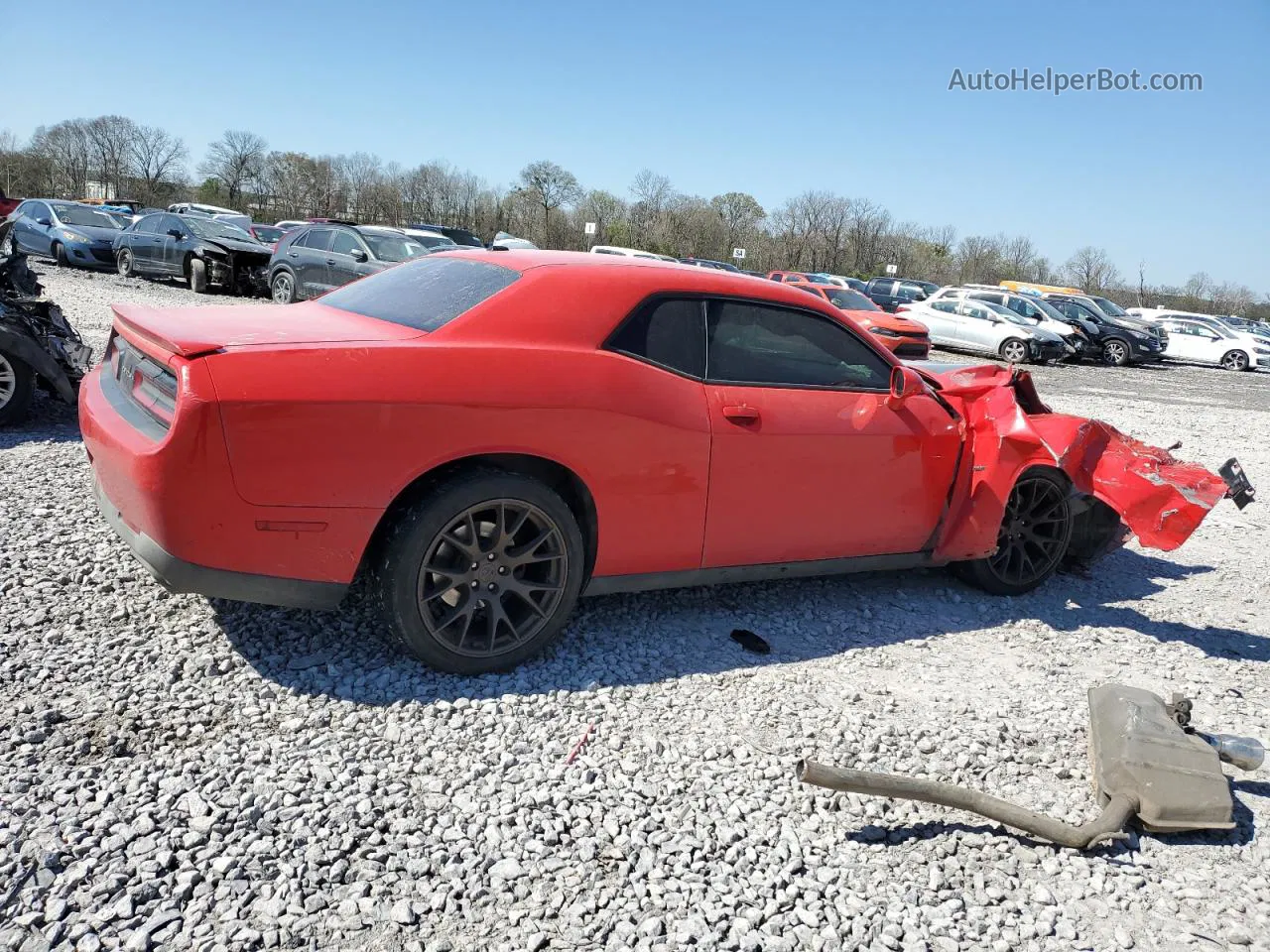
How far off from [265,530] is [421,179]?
59.8m

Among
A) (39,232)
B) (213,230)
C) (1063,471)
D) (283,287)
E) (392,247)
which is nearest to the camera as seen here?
(1063,471)

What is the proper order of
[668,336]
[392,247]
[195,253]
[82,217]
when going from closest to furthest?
[668,336]
[392,247]
[195,253]
[82,217]

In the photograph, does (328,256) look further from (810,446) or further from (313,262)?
(810,446)

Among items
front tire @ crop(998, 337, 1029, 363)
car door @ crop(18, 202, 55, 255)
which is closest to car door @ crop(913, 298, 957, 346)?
front tire @ crop(998, 337, 1029, 363)

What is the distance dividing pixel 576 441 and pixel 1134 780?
2.29 metres

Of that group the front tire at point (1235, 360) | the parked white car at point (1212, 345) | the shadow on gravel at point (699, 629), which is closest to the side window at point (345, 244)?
the shadow on gravel at point (699, 629)

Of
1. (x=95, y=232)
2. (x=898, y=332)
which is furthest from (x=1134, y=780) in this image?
(x=95, y=232)

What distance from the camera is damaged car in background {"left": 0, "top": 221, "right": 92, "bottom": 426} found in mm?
6129

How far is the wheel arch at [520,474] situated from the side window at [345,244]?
42.9 feet

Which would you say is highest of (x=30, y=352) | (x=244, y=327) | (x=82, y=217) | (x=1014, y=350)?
(x=82, y=217)

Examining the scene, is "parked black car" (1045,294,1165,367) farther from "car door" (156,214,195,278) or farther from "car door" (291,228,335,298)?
"car door" (156,214,195,278)

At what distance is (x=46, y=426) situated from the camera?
6469 mm

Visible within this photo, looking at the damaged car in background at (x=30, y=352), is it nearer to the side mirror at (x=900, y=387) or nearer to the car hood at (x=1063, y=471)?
the side mirror at (x=900, y=387)

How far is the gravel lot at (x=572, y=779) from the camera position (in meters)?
2.36
